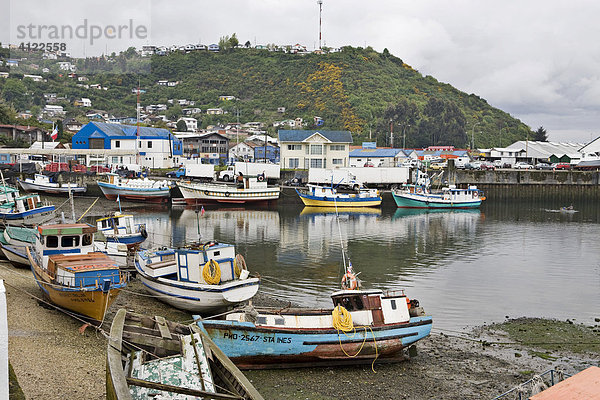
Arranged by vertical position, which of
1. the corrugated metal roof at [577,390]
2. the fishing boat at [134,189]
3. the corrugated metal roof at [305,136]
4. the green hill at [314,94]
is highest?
the green hill at [314,94]

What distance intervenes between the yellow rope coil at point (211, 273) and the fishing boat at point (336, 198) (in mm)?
39925

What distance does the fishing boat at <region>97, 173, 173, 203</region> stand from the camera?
54750 millimetres

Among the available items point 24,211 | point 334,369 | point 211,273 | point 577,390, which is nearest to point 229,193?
point 24,211

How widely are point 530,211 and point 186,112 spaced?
3808 inches

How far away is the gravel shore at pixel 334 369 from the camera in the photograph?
12.2 m

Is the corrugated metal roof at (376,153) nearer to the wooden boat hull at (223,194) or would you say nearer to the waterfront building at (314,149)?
the waterfront building at (314,149)

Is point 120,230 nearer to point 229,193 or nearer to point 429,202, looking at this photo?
point 229,193

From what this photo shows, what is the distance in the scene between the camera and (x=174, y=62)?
163125mm

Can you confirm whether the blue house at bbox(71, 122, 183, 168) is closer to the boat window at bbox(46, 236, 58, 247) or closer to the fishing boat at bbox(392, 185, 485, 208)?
the fishing boat at bbox(392, 185, 485, 208)

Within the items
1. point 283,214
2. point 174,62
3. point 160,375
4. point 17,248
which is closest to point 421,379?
point 160,375

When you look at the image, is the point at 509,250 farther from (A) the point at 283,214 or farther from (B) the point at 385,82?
(B) the point at 385,82

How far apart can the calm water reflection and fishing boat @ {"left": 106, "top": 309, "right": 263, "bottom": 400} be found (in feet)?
33.5

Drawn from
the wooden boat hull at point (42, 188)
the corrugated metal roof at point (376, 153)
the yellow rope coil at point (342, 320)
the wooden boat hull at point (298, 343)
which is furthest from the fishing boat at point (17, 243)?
the corrugated metal roof at point (376, 153)

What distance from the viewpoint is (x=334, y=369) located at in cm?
1469
